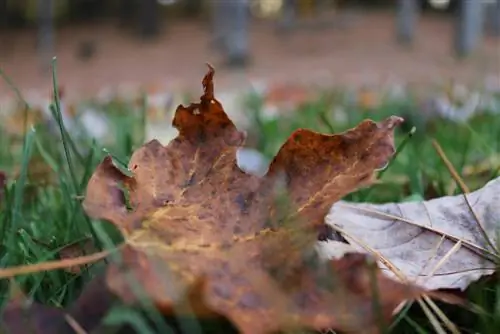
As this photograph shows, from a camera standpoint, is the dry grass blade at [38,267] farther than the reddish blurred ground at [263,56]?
No

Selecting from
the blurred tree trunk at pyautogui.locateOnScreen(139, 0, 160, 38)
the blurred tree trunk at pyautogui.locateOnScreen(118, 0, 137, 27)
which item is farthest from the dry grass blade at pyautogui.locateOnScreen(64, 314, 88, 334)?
the blurred tree trunk at pyautogui.locateOnScreen(118, 0, 137, 27)

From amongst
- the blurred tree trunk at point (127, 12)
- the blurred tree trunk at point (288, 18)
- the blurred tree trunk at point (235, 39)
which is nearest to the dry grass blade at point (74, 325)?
the blurred tree trunk at point (235, 39)

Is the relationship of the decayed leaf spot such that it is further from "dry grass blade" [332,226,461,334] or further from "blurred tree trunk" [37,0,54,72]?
"blurred tree trunk" [37,0,54,72]

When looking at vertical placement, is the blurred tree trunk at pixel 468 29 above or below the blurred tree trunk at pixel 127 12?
above

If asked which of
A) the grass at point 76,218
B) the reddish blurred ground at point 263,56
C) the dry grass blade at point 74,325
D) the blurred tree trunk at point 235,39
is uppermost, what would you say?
the dry grass blade at point 74,325

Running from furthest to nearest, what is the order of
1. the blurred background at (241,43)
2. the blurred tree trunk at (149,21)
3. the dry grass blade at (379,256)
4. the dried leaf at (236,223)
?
the blurred tree trunk at (149,21)
the blurred background at (241,43)
the dry grass blade at (379,256)
the dried leaf at (236,223)

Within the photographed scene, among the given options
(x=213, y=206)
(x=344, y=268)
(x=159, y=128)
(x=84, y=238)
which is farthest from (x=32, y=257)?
(x=159, y=128)

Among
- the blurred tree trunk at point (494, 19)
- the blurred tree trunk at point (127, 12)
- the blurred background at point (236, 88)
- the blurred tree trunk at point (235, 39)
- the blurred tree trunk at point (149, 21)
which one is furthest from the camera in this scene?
the blurred tree trunk at point (127, 12)

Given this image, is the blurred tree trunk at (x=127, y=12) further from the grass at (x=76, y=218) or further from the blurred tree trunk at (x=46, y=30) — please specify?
the grass at (x=76, y=218)

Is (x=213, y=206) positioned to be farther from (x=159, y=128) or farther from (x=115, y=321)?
(x=159, y=128)
